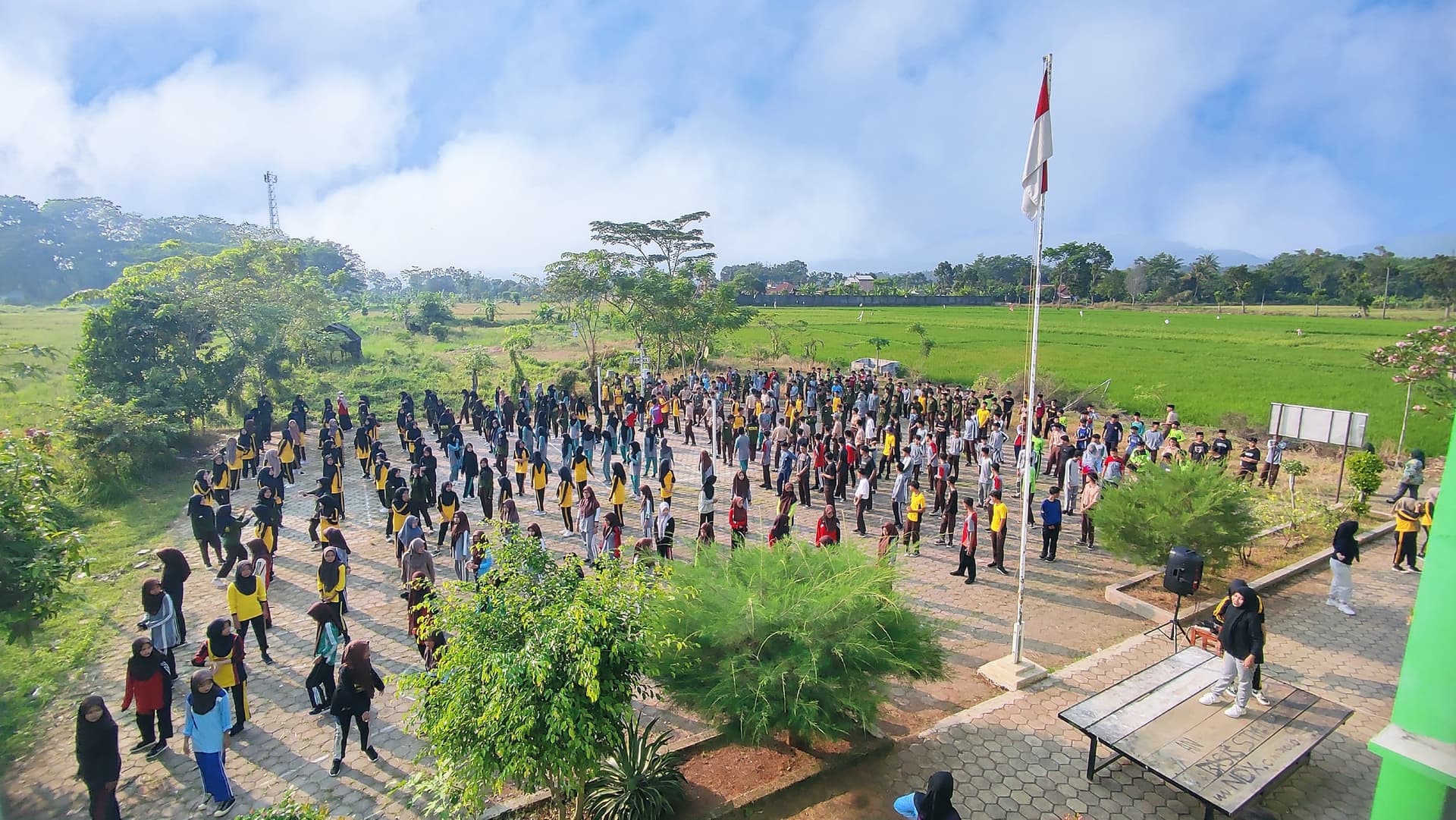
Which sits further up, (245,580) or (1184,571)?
(1184,571)

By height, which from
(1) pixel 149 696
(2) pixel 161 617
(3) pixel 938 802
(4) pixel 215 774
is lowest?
(4) pixel 215 774

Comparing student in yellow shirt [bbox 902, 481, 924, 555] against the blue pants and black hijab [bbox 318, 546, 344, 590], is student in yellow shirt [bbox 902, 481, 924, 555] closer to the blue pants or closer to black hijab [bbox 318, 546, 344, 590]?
black hijab [bbox 318, 546, 344, 590]

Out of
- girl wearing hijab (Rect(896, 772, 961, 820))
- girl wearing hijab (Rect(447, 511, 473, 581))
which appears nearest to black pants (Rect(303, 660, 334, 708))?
girl wearing hijab (Rect(447, 511, 473, 581))

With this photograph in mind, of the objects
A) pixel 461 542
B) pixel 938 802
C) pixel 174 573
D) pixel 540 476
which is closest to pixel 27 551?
pixel 174 573

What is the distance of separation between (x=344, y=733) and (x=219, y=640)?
1.31 meters

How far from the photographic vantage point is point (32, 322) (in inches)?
1071

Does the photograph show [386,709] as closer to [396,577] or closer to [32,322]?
[396,577]

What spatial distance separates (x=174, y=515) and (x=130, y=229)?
6959cm

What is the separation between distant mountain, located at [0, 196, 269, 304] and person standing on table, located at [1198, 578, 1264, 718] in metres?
40.3

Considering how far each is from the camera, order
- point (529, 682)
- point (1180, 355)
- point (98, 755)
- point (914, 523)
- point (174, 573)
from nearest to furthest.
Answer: point (529, 682), point (98, 755), point (174, 573), point (914, 523), point (1180, 355)

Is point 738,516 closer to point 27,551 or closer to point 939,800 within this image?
point 939,800

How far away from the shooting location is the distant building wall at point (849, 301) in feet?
212

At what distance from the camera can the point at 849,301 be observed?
216 ft

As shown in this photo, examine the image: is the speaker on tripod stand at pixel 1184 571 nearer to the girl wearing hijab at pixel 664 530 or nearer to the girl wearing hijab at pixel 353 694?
the girl wearing hijab at pixel 664 530
